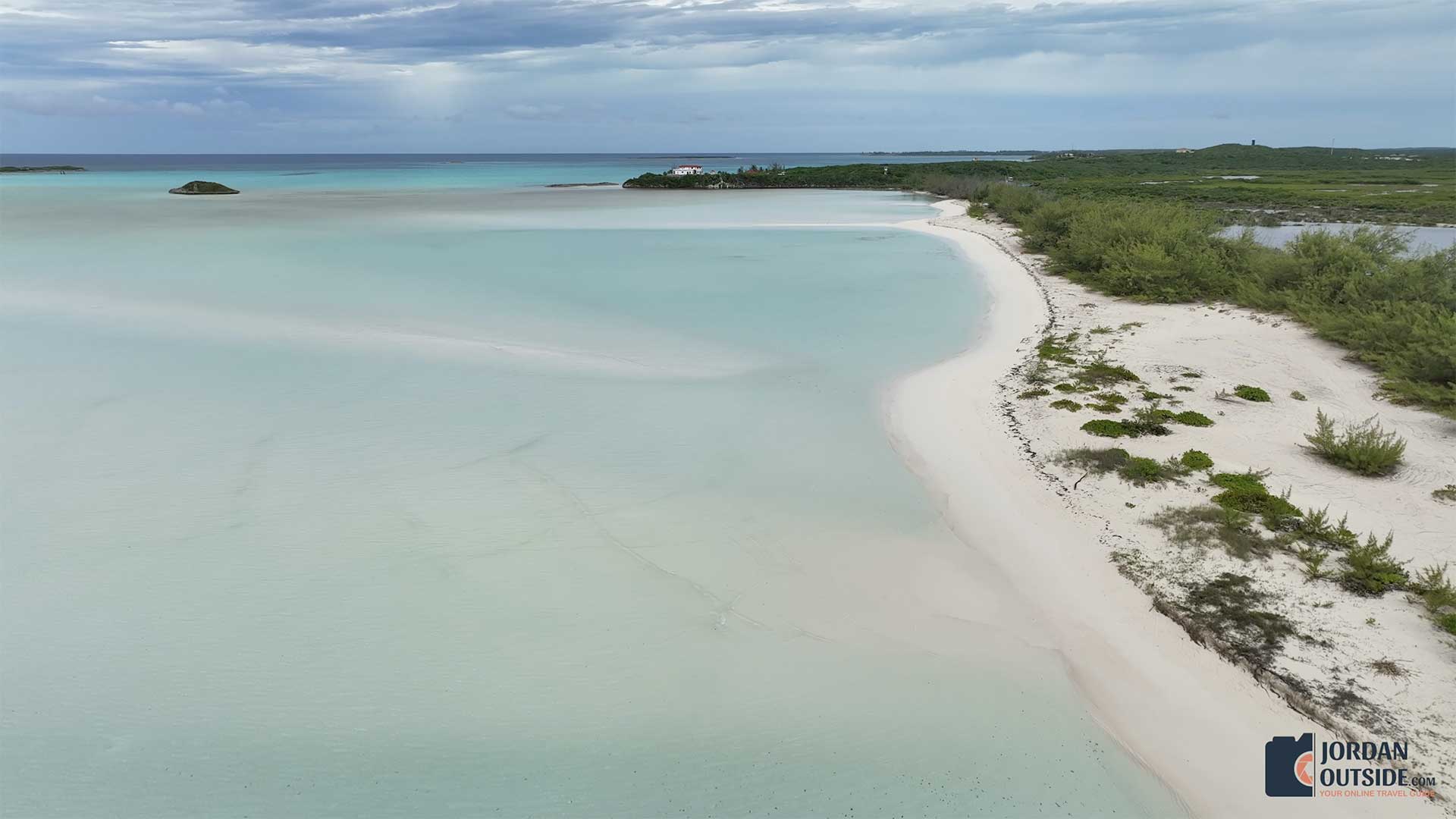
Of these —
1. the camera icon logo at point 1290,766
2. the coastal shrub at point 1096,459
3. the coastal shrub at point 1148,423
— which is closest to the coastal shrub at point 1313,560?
the camera icon logo at point 1290,766

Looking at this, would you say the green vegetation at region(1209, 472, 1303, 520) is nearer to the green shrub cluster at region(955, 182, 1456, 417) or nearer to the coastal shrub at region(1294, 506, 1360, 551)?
the coastal shrub at region(1294, 506, 1360, 551)

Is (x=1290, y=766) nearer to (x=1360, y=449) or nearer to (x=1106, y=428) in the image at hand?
(x=1360, y=449)

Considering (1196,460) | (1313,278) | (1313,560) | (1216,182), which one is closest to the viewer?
(1313,560)

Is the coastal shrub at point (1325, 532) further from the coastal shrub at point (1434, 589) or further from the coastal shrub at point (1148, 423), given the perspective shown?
the coastal shrub at point (1148, 423)

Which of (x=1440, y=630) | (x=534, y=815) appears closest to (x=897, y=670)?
(x=534, y=815)

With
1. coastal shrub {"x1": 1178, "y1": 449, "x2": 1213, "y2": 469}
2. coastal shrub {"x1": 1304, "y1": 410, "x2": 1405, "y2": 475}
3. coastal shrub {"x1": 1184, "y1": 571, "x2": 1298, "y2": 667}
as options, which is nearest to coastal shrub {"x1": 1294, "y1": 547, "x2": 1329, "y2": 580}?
coastal shrub {"x1": 1184, "y1": 571, "x2": 1298, "y2": 667}

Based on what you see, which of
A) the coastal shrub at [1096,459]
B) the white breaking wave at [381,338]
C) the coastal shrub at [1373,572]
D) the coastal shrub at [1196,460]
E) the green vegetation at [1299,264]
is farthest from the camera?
the white breaking wave at [381,338]

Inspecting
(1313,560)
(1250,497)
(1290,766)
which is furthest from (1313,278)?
(1290,766)
